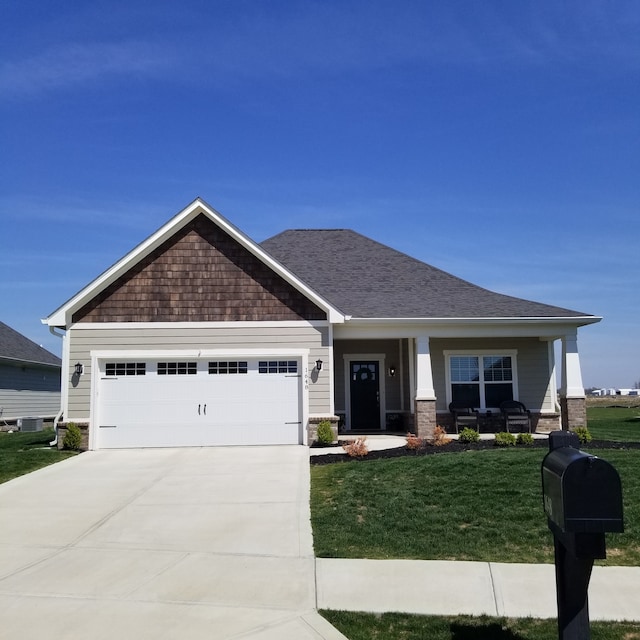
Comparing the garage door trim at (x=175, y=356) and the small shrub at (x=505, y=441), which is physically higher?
the garage door trim at (x=175, y=356)

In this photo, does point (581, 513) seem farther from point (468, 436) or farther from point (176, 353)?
point (176, 353)

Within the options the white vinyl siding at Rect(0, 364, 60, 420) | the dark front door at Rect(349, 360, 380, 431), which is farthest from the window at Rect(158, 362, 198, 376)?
the white vinyl siding at Rect(0, 364, 60, 420)

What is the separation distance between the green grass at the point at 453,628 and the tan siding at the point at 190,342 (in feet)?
35.2

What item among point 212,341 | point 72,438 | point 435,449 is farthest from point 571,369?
point 72,438

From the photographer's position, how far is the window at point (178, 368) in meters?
16.0

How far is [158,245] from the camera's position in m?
16.1

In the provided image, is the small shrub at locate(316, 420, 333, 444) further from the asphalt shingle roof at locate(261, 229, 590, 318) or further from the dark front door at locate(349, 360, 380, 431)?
the dark front door at locate(349, 360, 380, 431)

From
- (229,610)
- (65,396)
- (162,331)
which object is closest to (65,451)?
(65,396)

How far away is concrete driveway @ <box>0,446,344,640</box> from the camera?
5.16 m

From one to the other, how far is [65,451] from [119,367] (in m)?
2.36

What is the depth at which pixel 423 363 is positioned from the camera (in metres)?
17.2

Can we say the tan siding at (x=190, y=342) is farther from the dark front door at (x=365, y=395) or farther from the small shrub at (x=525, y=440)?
the small shrub at (x=525, y=440)

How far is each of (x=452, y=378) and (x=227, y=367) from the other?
6952 mm

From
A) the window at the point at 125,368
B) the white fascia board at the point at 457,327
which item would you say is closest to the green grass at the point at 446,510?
the white fascia board at the point at 457,327
